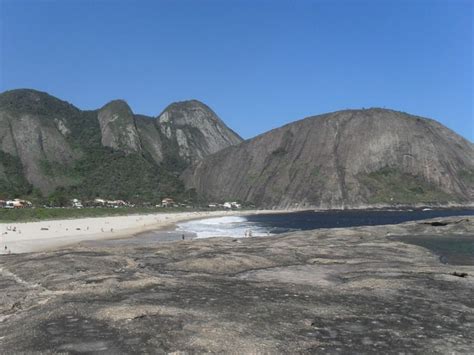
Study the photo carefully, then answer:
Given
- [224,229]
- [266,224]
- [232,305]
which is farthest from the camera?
[266,224]

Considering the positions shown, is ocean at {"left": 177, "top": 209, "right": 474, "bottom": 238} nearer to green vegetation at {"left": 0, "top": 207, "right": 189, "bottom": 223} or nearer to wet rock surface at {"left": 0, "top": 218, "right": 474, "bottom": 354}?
green vegetation at {"left": 0, "top": 207, "right": 189, "bottom": 223}

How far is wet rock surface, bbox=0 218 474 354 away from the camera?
47.8 ft

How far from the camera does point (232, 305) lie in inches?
757

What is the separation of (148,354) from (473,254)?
39.6 meters

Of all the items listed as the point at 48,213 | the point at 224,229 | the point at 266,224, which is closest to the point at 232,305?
the point at 224,229

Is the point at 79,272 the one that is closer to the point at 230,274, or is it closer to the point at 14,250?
the point at 230,274

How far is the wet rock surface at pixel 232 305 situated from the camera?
14.6 m

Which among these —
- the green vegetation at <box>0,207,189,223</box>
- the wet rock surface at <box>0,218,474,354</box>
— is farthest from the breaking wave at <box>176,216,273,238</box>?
the wet rock surface at <box>0,218,474,354</box>

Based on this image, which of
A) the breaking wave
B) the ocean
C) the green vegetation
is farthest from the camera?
the green vegetation

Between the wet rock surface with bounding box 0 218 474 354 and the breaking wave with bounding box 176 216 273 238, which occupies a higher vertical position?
the wet rock surface with bounding box 0 218 474 354

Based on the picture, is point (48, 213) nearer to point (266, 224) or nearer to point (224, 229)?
point (224, 229)

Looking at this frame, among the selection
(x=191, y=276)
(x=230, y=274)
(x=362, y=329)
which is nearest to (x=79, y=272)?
(x=191, y=276)

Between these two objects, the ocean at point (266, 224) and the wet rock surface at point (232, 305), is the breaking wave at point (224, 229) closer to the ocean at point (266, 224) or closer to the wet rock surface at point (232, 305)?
the ocean at point (266, 224)

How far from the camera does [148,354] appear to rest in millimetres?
13359
